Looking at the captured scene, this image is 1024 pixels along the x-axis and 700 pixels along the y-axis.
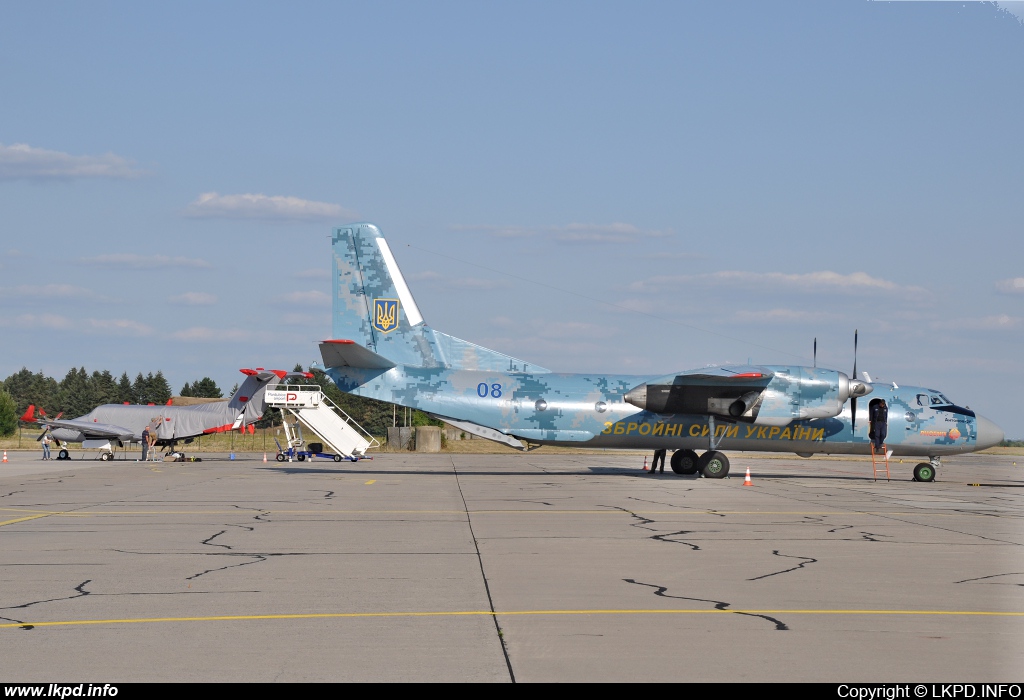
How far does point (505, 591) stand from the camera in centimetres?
977

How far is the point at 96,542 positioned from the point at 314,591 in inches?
218

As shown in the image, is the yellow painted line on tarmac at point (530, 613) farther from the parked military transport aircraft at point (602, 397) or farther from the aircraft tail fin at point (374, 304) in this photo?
the aircraft tail fin at point (374, 304)

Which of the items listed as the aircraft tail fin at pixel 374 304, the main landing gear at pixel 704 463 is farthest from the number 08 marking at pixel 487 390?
the main landing gear at pixel 704 463

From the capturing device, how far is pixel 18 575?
10586mm

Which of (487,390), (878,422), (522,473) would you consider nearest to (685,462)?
(522,473)

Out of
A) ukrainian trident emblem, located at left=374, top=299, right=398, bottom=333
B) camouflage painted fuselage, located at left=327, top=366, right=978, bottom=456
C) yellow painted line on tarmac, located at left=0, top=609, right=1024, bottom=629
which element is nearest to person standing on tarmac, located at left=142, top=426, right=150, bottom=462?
camouflage painted fuselage, located at left=327, top=366, right=978, bottom=456

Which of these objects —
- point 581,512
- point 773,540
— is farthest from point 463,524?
point 773,540

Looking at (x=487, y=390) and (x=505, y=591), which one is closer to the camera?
(x=505, y=591)

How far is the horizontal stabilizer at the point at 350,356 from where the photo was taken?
94.6 feet

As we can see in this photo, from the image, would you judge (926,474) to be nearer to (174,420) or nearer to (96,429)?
(174,420)

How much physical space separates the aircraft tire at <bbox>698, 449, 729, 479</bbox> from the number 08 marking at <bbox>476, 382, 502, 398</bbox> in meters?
7.41

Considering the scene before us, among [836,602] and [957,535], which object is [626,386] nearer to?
[957,535]

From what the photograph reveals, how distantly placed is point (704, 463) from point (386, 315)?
1199cm
